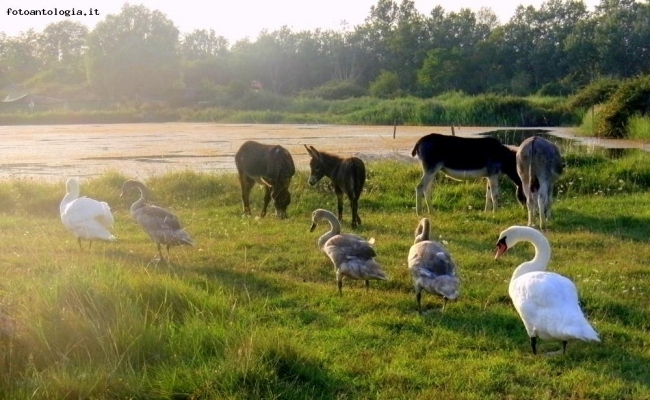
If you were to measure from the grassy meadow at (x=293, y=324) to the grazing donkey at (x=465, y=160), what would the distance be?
2663 millimetres

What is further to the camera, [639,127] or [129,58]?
[129,58]

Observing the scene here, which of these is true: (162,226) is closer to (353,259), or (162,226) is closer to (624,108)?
(353,259)

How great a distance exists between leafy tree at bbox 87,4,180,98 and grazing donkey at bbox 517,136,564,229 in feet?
229

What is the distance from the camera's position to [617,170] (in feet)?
59.9

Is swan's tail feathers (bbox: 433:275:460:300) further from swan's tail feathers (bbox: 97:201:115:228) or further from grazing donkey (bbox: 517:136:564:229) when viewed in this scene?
grazing donkey (bbox: 517:136:564:229)

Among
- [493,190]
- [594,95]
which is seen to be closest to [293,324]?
[493,190]

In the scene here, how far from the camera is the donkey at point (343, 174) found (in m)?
14.3

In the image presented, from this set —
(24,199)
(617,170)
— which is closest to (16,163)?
(24,199)

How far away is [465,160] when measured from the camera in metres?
15.9

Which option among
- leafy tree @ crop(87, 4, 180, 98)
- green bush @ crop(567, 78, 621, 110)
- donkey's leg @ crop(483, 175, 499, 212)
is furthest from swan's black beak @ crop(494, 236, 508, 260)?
leafy tree @ crop(87, 4, 180, 98)

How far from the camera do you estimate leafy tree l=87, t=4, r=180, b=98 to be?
8019cm

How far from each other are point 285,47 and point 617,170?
8904 cm

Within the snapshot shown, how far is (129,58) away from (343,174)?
69.2 metres

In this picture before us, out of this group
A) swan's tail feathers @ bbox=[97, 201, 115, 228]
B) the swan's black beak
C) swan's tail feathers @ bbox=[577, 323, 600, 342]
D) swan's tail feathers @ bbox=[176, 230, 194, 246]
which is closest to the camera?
swan's tail feathers @ bbox=[577, 323, 600, 342]
